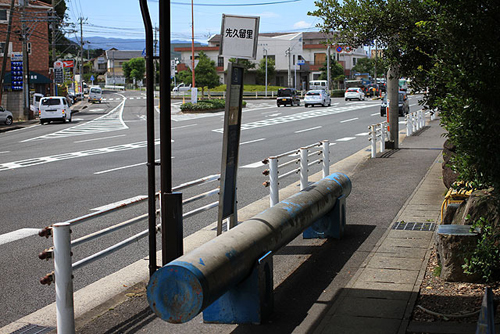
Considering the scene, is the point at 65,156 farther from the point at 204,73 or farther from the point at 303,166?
the point at 204,73

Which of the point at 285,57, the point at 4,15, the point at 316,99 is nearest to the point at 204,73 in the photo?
the point at 316,99

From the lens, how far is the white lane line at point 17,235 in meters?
8.90

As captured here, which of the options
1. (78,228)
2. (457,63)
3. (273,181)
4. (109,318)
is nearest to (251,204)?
(273,181)

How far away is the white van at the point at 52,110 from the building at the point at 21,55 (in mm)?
3535

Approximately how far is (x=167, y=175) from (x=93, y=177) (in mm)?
9637

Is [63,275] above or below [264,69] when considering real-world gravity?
below

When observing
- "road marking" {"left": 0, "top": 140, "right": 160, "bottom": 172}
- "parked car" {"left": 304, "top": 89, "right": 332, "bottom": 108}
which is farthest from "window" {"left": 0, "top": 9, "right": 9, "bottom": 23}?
"road marking" {"left": 0, "top": 140, "right": 160, "bottom": 172}

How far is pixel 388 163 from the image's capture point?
54.5ft

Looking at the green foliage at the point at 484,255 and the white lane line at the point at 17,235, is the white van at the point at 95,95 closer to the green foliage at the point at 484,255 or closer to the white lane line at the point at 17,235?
the white lane line at the point at 17,235

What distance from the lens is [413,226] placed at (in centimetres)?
902

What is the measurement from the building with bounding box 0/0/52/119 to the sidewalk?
38383mm

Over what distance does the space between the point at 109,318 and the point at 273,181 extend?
4350 millimetres

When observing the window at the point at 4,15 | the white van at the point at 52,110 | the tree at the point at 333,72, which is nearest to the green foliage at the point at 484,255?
the white van at the point at 52,110

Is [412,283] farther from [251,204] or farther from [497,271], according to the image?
[251,204]
